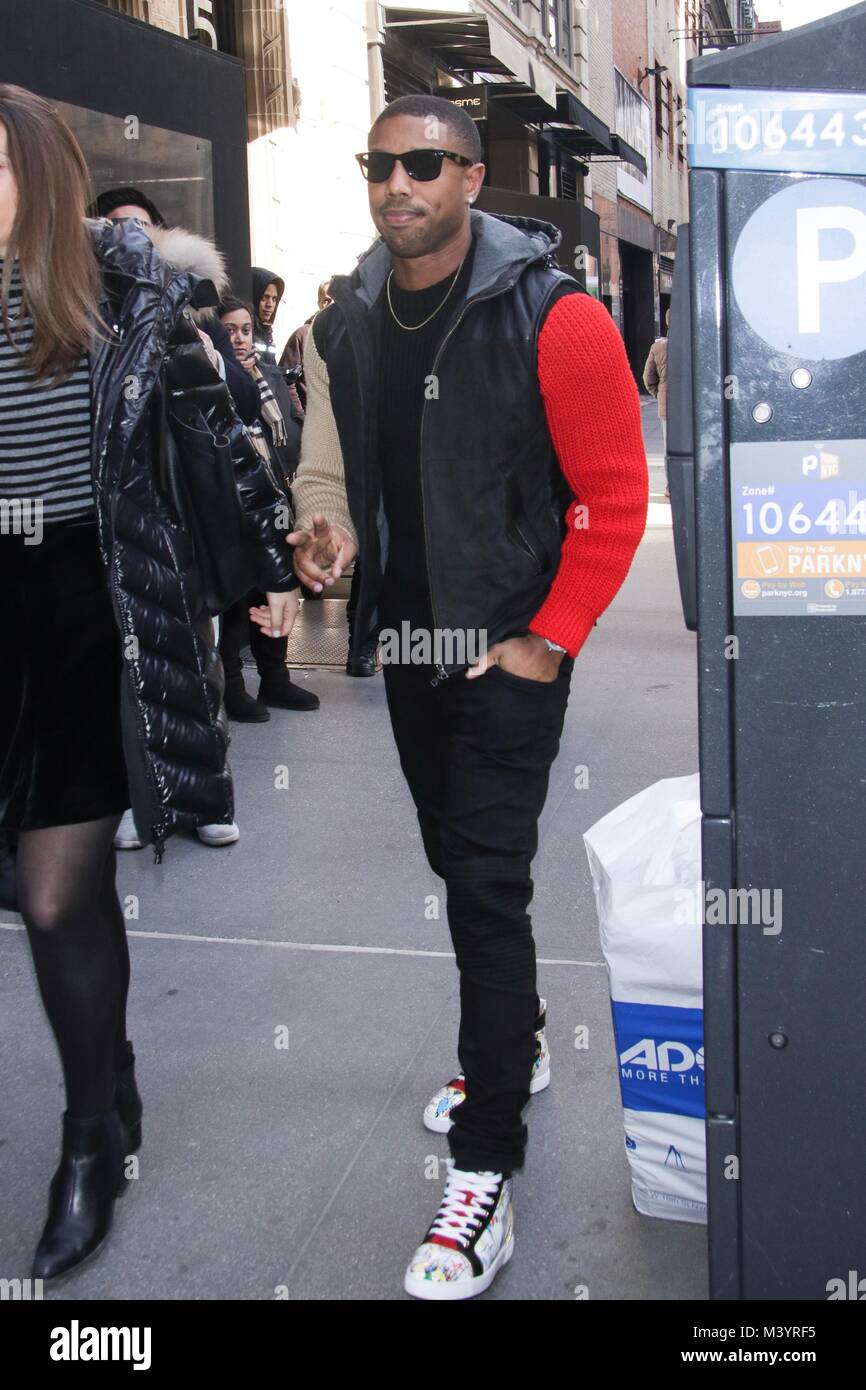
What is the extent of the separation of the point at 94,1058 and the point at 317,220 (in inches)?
399

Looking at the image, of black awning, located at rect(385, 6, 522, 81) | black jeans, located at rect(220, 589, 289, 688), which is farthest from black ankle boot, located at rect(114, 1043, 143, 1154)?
black awning, located at rect(385, 6, 522, 81)

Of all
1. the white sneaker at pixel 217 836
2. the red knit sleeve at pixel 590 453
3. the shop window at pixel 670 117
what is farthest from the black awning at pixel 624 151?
the red knit sleeve at pixel 590 453

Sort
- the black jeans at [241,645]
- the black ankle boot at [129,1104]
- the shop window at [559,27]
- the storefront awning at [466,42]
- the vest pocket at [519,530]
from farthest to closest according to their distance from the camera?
the shop window at [559,27] < the storefront awning at [466,42] < the black jeans at [241,645] < the black ankle boot at [129,1104] < the vest pocket at [519,530]

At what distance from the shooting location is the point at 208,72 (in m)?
7.62

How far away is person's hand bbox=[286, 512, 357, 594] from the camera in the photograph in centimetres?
261

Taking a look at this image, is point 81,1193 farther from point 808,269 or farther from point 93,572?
point 808,269

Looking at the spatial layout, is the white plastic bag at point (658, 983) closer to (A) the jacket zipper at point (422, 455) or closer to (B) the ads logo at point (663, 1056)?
(B) the ads logo at point (663, 1056)

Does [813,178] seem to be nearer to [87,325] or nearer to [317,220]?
[87,325]

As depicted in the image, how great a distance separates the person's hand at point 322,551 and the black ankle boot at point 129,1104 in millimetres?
1011

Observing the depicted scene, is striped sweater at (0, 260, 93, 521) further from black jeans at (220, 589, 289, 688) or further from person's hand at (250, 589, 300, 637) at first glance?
black jeans at (220, 589, 289, 688)

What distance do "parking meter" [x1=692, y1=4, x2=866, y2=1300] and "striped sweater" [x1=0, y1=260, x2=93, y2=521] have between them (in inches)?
43.9

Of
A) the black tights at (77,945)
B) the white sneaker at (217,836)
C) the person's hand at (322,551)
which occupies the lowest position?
the white sneaker at (217,836)

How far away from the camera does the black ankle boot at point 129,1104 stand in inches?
111

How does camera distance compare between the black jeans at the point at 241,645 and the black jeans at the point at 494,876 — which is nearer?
the black jeans at the point at 494,876
